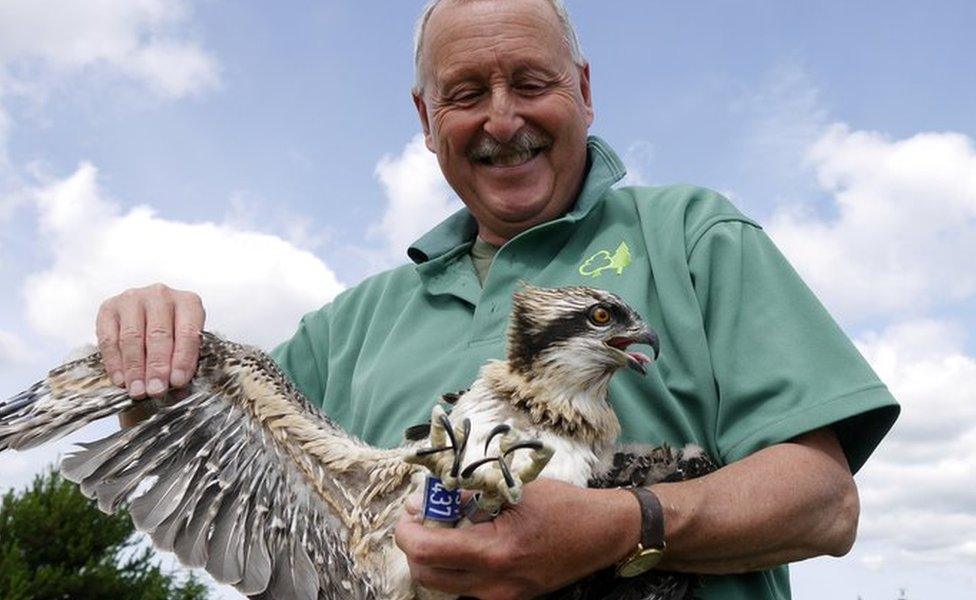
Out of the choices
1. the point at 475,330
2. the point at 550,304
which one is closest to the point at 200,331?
the point at 475,330

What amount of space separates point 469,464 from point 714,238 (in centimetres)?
153

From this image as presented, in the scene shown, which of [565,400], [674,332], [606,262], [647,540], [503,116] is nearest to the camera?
[647,540]

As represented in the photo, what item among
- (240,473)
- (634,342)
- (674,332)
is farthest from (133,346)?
(674,332)

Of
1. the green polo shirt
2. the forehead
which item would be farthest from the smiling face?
the green polo shirt

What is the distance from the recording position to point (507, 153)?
4566 millimetres

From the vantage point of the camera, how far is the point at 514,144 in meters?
4.53

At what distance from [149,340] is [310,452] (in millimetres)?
777

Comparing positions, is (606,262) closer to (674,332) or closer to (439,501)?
(674,332)

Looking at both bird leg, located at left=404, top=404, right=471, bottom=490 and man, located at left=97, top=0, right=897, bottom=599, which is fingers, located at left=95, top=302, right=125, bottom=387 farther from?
bird leg, located at left=404, top=404, right=471, bottom=490

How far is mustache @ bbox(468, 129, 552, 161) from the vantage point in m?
4.50

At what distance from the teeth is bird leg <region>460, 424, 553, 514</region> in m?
1.73

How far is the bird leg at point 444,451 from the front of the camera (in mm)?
3018

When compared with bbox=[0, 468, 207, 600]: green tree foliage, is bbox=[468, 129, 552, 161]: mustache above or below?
below

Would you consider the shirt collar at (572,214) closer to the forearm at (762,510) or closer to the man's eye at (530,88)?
the man's eye at (530,88)
